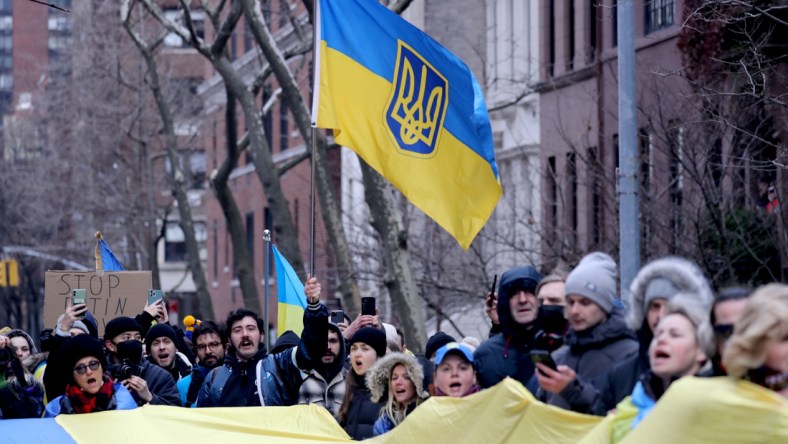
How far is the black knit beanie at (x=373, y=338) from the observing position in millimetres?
9579

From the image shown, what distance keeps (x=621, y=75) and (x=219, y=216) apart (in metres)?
43.1

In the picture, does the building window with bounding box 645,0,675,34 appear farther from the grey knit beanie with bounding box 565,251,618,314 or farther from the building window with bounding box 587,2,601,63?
the grey knit beanie with bounding box 565,251,618,314

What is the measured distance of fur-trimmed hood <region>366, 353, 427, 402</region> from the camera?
862 centimetres

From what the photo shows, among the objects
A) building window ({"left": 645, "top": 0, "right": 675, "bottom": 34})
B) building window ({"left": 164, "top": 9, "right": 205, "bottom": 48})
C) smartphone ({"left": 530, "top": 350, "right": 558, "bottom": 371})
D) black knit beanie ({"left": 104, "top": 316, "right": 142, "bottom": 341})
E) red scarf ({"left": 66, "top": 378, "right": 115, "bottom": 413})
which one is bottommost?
red scarf ({"left": 66, "top": 378, "right": 115, "bottom": 413})

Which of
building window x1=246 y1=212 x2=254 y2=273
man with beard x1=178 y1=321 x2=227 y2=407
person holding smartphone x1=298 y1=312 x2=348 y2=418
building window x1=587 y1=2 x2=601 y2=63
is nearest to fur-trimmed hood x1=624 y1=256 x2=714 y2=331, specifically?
person holding smartphone x1=298 y1=312 x2=348 y2=418

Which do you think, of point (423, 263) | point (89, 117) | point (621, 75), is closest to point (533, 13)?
point (423, 263)

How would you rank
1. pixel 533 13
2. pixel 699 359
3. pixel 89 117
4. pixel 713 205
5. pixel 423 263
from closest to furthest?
pixel 699 359
pixel 713 205
pixel 423 263
pixel 533 13
pixel 89 117

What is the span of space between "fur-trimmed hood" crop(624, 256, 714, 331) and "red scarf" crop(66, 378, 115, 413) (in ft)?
12.9

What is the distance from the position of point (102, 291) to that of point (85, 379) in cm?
586

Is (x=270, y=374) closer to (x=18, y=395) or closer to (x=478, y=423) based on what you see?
(x=18, y=395)

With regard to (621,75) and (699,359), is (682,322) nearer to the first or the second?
(699,359)

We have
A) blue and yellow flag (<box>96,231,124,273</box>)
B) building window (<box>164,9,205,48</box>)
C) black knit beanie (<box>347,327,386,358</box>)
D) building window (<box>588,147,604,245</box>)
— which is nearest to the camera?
black knit beanie (<box>347,327,386,358</box>)

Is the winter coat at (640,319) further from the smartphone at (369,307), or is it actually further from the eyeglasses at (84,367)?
the smartphone at (369,307)

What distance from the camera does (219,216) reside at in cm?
5553
